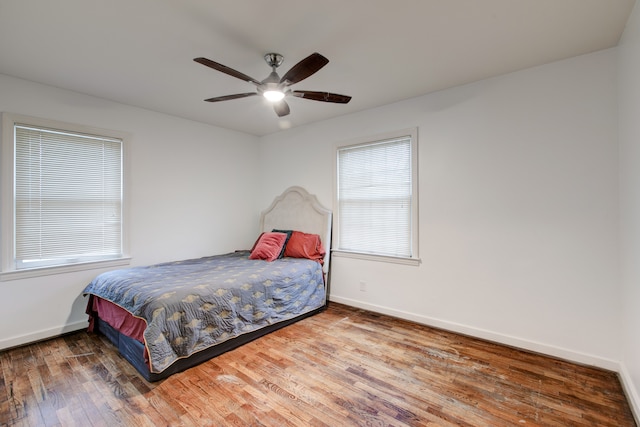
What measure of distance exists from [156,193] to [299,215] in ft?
6.13

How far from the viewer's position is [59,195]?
10.0 feet

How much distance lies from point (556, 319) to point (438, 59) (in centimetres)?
240

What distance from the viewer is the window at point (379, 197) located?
340 cm

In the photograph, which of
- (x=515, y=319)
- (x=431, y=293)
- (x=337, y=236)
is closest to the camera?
(x=515, y=319)

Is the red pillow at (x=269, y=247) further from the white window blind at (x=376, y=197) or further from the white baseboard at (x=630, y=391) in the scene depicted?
the white baseboard at (x=630, y=391)

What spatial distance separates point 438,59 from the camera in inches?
97.9

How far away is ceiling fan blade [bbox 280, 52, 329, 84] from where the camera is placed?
1.84m

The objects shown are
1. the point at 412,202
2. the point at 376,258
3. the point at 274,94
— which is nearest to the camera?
the point at 274,94

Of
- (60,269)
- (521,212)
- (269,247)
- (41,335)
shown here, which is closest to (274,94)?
(269,247)

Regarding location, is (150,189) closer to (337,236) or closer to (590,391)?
(337,236)

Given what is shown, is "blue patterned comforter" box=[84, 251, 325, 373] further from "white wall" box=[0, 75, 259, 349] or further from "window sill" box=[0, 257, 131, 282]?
"white wall" box=[0, 75, 259, 349]

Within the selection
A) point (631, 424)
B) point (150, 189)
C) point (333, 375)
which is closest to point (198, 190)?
point (150, 189)

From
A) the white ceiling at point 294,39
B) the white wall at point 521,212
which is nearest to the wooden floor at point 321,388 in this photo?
the white wall at point 521,212

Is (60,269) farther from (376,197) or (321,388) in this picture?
(376,197)
